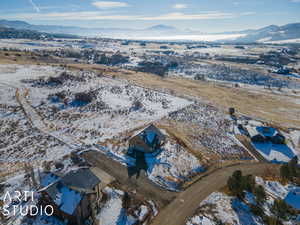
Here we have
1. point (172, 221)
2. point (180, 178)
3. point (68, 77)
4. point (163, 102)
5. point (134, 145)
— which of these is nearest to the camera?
point (172, 221)

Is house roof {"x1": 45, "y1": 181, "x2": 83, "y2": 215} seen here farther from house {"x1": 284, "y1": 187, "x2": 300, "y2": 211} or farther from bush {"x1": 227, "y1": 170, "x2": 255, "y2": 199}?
house {"x1": 284, "y1": 187, "x2": 300, "y2": 211}

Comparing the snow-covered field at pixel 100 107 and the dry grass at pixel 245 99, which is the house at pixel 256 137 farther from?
the snow-covered field at pixel 100 107

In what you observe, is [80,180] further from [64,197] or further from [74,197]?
[64,197]

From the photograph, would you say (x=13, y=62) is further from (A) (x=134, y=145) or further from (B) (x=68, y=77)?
(A) (x=134, y=145)

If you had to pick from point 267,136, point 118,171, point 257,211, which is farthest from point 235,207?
point 267,136

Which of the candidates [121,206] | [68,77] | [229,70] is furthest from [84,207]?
[229,70]

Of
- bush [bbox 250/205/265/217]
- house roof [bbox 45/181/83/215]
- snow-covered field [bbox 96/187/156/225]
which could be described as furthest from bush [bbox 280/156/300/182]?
house roof [bbox 45/181/83/215]
